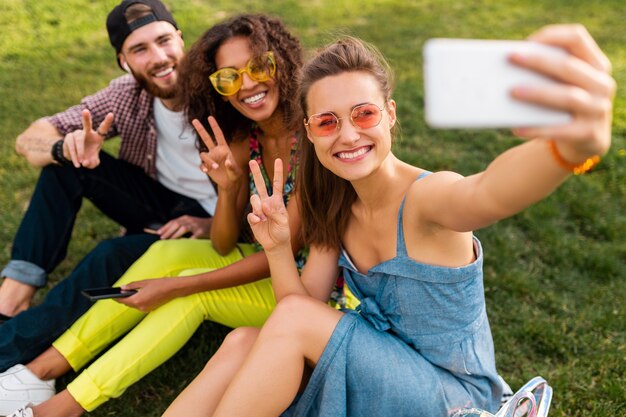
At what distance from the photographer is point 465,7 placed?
7.72 meters

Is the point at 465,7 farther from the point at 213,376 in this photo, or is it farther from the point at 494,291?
the point at 213,376

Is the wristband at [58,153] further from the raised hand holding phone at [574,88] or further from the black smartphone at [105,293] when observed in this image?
the raised hand holding phone at [574,88]

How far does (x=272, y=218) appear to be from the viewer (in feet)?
7.68

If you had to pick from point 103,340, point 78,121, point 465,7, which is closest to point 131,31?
point 78,121

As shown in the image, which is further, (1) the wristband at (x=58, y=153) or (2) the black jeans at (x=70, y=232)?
(1) the wristband at (x=58, y=153)

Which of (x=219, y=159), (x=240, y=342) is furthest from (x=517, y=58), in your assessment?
(x=219, y=159)

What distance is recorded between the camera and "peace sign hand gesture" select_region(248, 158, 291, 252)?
233 cm

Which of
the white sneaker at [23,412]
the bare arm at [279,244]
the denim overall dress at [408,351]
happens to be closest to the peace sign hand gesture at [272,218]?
the bare arm at [279,244]

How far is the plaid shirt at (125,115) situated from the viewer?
11.3 ft

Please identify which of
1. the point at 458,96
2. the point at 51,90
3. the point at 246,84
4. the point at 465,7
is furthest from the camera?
the point at 465,7

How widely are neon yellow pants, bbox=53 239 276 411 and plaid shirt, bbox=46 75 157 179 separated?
73 cm

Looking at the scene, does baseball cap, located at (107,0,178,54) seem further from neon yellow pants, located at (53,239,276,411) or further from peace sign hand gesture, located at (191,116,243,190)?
neon yellow pants, located at (53,239,276,411)

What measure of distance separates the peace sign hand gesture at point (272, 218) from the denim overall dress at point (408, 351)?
361 millimetres

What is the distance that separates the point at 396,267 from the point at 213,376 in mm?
767
